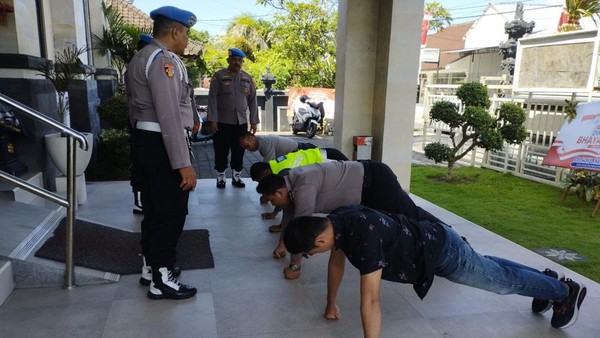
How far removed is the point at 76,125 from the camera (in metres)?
5.55

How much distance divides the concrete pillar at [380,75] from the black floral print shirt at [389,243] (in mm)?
3101

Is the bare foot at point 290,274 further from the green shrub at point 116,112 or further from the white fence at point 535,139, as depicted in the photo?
the white fence at point 535,139

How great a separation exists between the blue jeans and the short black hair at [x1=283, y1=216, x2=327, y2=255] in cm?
63

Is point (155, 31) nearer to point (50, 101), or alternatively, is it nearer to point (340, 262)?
point (340, 262)

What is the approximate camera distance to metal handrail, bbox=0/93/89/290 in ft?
7.64

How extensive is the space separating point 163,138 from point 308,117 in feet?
31.8

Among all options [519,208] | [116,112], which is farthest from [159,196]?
[519,208]

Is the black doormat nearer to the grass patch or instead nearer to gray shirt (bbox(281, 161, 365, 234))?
gray shirt (bbox(281, 161, 365, 234))

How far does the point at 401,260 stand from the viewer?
1.90 metres

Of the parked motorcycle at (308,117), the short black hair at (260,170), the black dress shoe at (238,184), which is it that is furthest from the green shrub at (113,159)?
the parked motorcycle at (308,117)

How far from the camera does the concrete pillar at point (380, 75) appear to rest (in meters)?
4.82

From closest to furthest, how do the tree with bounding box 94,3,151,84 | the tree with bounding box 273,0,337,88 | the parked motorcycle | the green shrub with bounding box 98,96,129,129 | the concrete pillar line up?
the concrete pillar < the green shrub with bounding box 98,96,129,129 < the tree with bounding box 94,3,151,84 < the parked motorcycle < the tree with bounding box 273,0,337,88

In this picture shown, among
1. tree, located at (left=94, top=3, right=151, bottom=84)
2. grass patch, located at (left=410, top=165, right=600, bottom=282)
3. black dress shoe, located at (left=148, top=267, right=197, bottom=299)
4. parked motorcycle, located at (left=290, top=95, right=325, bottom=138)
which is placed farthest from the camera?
parked motorcycle, located at (left=290, top=95, right=325, bottom=138)

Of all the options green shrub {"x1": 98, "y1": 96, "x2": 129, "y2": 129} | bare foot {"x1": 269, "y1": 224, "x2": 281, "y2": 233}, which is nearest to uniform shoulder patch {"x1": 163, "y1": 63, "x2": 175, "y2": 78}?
bare foot {"x1": 269, "y1": 224, "x2": 281, "y2": 233}
